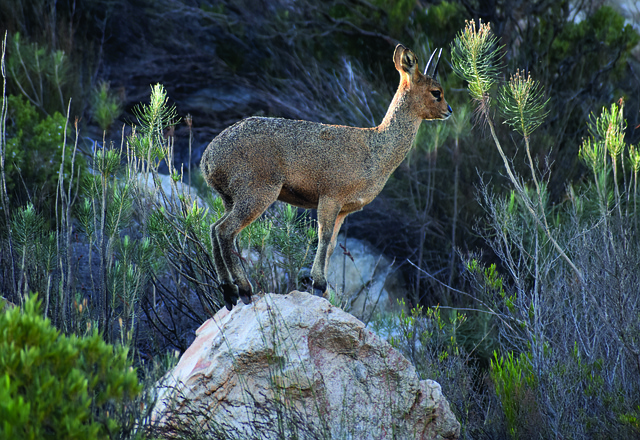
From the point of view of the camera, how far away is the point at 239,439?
3365mm

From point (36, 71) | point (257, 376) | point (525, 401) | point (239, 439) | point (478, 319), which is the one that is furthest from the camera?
point (36, 71)

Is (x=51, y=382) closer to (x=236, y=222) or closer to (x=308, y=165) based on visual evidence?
(x=236, y=222)

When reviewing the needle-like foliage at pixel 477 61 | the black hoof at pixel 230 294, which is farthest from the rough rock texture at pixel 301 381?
the needle-like foliage at pixel 477 61

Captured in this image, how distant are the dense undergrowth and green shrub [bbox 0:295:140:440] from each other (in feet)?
0.10

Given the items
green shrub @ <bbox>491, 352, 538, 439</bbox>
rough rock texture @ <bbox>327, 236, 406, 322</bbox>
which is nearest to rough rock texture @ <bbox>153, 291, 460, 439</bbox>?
green shrub @ <bbox>491, 352, 538, 439</bbox>

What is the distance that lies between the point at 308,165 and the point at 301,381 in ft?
4.27

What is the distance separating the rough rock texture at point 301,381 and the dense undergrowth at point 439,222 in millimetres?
298

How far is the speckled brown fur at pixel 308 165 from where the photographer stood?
12.5 ft

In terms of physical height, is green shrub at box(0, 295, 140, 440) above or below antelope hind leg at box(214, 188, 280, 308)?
below

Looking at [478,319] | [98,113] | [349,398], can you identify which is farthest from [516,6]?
[349,398]

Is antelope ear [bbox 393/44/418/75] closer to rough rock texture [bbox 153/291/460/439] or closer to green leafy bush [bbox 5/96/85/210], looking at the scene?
rough rock texture [bbox 153/291/460/439]

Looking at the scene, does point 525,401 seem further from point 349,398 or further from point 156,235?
point 156,235

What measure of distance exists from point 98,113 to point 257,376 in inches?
225

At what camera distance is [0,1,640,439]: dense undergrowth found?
4352 millimetres
